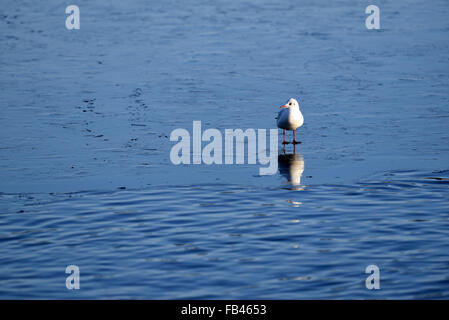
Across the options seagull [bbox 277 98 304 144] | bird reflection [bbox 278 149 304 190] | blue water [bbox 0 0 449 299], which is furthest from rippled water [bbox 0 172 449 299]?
seagull [bbox 277 98 304 144]

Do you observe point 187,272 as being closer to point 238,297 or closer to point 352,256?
point 238,297

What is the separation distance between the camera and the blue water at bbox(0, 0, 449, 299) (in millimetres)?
7891

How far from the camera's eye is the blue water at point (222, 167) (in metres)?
7.89

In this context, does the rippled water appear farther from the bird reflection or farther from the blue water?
the bird reflection

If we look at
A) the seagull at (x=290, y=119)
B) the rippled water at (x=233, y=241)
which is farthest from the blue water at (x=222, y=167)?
the seagull at (x=290, y=119)

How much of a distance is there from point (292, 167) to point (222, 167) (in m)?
1.08

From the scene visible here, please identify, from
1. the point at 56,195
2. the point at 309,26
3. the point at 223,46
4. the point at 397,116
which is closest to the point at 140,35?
the point at 223,46

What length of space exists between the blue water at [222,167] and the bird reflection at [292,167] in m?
0.04

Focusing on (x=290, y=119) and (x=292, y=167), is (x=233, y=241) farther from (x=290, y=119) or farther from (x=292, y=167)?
(x=290, y=119)

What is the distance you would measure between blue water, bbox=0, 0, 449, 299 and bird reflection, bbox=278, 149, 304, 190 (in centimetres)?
4

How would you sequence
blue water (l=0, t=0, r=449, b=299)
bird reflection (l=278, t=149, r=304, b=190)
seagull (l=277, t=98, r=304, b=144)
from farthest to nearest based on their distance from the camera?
seagull (l=277, t=98, r=304, b=144), bird reflection (l=278, t=149, r=304, b=190), blue water (l=0, t=0, r=449, b=299)

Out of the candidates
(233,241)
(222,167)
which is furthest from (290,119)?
(233,241)

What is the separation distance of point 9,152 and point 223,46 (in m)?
8.75

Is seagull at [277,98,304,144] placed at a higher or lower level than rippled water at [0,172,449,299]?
higher
